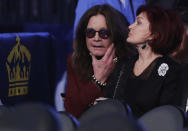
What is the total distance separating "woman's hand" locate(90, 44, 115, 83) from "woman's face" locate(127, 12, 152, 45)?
257 millimetres

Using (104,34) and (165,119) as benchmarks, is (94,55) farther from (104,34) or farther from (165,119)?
(165,119)

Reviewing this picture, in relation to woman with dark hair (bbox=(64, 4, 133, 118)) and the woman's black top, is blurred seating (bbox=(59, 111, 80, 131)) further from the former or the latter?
woman with dark hair (bbox=(64, 4, 133, 118))

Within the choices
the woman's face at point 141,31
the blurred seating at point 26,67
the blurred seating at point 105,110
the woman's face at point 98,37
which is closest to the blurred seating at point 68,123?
the blurred seating at point 105,110

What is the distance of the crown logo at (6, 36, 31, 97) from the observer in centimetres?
275

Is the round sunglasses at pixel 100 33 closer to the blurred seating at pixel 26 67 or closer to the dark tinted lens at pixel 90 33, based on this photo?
the dark tinted lens at pixel 90 33

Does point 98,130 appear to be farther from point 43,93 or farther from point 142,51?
point 43,93

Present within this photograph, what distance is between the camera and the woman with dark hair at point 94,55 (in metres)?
2.08

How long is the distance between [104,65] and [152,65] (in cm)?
34

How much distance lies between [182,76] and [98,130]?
4.51 ft

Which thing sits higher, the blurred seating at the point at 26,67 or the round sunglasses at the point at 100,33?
the round sunglasses at the point at 100,33

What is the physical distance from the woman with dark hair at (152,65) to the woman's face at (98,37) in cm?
25

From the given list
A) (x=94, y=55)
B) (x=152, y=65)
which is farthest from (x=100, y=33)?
(x=152, y=65)

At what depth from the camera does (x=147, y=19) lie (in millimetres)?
1827

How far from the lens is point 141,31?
1838mm
